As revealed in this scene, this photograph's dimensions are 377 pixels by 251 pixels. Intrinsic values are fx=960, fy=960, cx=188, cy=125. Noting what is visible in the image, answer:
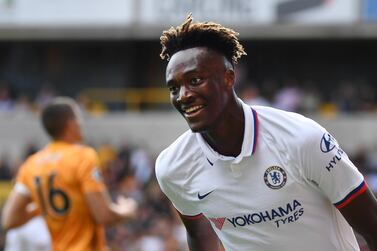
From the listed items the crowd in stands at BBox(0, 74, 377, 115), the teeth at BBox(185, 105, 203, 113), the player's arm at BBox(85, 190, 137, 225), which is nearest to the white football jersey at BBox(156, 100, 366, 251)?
the teeth at BBox(185, 105, 203, 113)

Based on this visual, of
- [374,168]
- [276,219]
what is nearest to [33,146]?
[374,168]

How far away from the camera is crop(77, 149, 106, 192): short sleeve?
6.78m

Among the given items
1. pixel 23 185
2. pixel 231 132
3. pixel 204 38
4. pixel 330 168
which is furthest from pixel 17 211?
pixel 330 168

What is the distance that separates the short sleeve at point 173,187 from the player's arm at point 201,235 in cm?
10

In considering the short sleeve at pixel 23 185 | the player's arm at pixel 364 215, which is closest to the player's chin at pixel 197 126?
→ the player's arm at pixel 364 215

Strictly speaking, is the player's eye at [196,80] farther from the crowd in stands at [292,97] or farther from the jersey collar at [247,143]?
the crowd in stands at [292,97]

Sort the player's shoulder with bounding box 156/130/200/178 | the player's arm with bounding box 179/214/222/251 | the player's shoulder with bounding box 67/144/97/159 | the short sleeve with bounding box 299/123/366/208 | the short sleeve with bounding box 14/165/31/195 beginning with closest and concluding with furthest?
the short sleeve with bounding box 299/123/366/208
the player's shoulder with bounding box 156/130/200/178
the player's arm with bounding box 179/214/222/251
the player's shoulder with bounding box 67/144/97/159
the short sleeve with bounding box 14/165/31/195

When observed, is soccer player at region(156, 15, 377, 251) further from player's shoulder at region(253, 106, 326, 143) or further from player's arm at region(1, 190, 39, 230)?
player's arm at region(1, 190, 39, 230)

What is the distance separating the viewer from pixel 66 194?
6902mm

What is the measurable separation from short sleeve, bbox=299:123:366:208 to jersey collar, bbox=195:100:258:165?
0.27 metres

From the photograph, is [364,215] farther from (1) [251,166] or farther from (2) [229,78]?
(2) [229,78]

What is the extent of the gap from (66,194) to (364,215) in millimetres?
3329

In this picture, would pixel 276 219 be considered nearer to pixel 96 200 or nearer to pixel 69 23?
pixel 96 200

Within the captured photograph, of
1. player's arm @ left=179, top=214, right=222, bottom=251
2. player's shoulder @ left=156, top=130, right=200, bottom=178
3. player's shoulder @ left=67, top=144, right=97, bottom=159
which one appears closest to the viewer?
player's shoulder @ left=156, top=130, right=200, bottom=178
